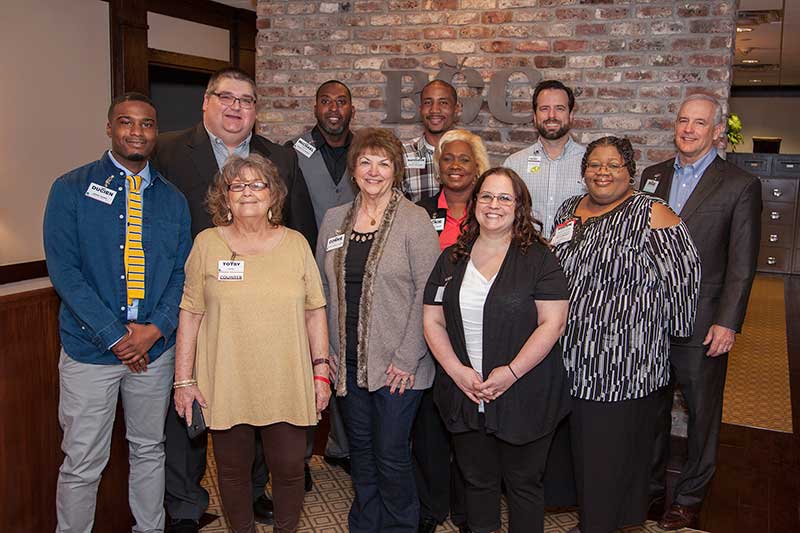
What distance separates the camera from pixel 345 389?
8.93ft

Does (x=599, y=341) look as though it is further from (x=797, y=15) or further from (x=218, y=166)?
(x=797, y=15)

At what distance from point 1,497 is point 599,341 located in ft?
7.19

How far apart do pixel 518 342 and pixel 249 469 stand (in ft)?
3.66

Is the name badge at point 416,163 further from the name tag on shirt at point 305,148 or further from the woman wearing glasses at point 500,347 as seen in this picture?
the woman wearing glasses at point 500,347

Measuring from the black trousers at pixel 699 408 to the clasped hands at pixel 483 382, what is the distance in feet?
3.96

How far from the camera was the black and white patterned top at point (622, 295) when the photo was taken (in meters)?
2.61

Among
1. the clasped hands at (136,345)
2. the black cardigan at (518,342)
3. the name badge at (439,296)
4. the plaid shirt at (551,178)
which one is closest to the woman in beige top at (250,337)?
the clasped hands at (136,345)

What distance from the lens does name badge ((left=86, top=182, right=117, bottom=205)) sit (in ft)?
8.14

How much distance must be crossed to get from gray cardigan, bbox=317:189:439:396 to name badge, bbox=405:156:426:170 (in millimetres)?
937

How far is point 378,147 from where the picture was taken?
268 cm

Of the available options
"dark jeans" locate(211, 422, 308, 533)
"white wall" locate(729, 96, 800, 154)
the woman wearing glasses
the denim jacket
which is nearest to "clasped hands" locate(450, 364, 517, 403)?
the woman wearing glasses

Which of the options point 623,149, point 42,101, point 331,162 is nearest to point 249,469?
point 331,162

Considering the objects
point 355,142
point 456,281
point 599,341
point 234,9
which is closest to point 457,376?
point 456,281

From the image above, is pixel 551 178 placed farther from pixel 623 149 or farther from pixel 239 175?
pixel 239 175
